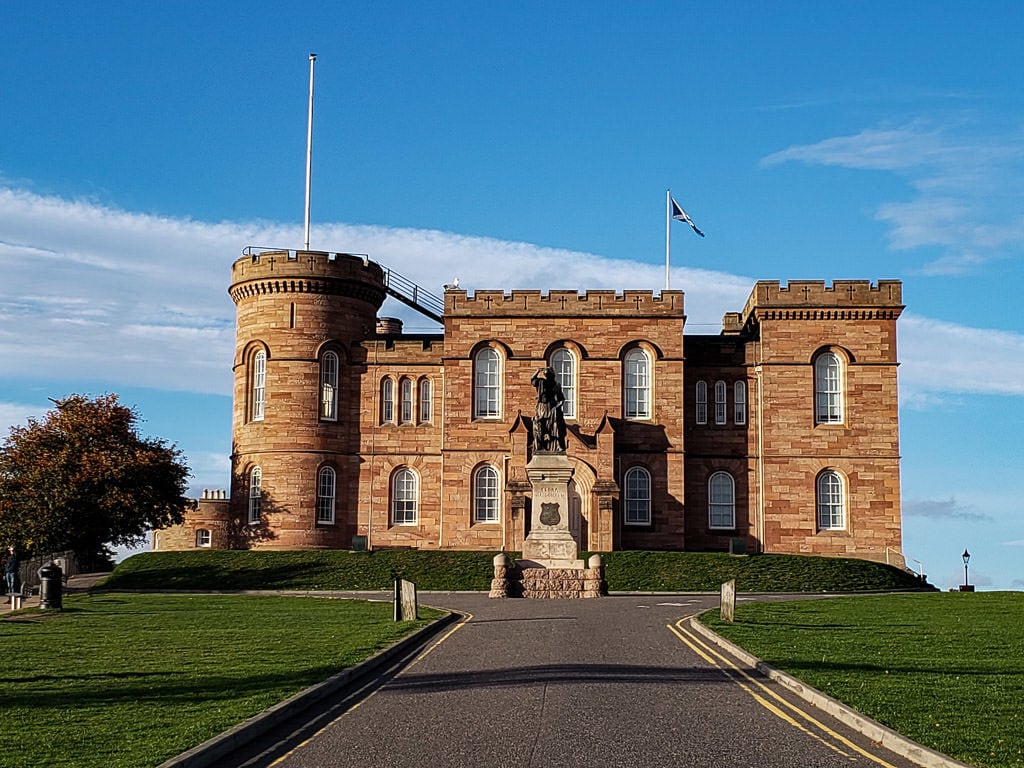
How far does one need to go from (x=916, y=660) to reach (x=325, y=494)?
1516 inches

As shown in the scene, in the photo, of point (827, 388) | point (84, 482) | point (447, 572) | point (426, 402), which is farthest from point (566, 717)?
point (426, 402)

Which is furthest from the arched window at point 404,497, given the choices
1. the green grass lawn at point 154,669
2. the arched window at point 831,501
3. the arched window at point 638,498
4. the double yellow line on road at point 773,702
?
the double yellow line on road at point 773,702

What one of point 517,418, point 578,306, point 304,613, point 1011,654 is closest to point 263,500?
point 517,418

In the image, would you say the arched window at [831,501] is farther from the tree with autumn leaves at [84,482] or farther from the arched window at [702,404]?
the tree with autumn leaves at [84,482]

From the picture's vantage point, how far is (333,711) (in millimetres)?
14711

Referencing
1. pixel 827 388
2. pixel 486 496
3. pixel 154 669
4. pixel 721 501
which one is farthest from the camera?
pixel 721 501

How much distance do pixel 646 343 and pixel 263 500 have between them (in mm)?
17740

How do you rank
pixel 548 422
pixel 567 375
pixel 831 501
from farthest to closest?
pixel 567 375 < pixel 831 501 < pixel 548 422

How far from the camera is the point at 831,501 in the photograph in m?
54.2

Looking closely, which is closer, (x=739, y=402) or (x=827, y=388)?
(x=827, y=388)

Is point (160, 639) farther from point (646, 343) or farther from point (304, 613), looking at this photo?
point (646, 343)

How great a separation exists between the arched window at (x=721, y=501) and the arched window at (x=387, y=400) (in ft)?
47.0

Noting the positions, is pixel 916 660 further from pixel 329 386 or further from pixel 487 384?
pixel 329 386

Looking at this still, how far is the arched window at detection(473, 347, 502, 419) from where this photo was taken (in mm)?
55031
